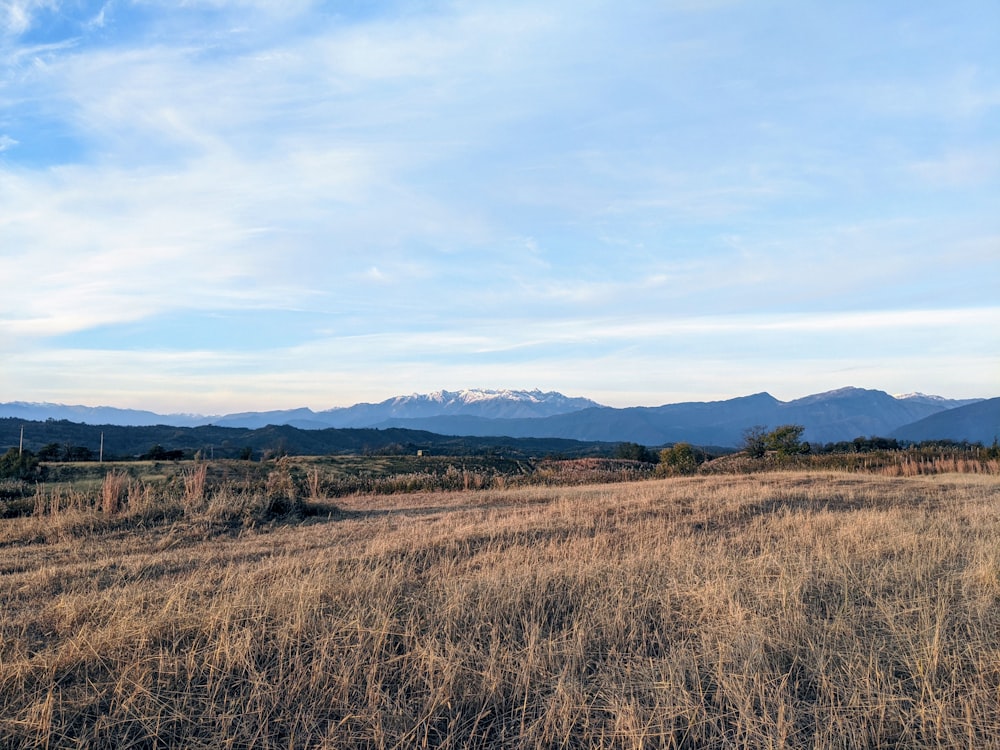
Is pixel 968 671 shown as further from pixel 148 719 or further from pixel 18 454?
pixel 18 454

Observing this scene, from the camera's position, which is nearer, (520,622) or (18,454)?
(520,622)

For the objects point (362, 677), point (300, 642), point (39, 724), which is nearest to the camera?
point (39, 724)

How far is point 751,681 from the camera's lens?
425cm

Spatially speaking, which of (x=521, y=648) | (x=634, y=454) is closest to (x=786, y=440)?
(x=634, y=454)

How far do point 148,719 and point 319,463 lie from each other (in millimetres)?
41385

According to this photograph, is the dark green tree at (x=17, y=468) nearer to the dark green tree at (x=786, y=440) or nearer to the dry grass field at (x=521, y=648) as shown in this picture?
the dry grass field at (x=521, y=648)

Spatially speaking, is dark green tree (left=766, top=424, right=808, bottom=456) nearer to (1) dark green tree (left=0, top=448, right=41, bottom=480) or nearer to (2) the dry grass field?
(2) the dry grass field

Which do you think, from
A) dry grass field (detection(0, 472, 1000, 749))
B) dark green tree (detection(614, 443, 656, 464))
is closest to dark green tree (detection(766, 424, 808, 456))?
dark green tree (detection(614, 443, 656, 464))

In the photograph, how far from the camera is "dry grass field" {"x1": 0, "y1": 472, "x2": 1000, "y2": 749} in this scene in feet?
12.4

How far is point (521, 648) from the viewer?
4.86 m

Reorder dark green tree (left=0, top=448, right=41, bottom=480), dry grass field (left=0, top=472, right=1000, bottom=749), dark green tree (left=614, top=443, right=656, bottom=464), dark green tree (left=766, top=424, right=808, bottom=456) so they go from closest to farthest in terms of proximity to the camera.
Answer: dry grass field (left=0, top=472, right=1000, bottom=749) → dark green tree (left=0, top=448, right=41, bottom=480) → dark green tree (left=766, top=424, right=808, bottom=456) → dark green tree (left=614, top=443, right=656, bottom=464)

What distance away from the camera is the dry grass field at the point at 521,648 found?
377 cm

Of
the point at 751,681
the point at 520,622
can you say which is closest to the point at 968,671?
the point at 751,681

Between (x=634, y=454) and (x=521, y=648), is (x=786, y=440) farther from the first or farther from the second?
(x=521, y=648)
